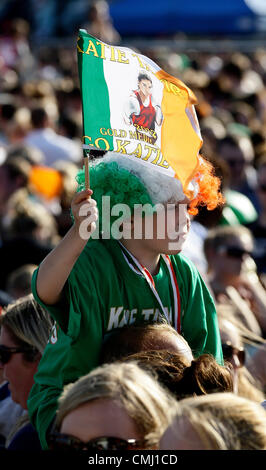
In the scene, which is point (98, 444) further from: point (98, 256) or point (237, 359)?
point (237, 359)

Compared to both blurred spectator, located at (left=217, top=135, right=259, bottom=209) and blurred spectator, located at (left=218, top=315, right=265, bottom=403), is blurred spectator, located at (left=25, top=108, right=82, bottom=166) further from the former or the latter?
blurred spectator, located at (left=218, top=315, right=265, bottom=403)

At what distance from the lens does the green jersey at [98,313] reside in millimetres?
2334

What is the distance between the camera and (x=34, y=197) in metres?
6.16

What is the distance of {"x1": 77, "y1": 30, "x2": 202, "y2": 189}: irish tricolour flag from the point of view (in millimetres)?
2354

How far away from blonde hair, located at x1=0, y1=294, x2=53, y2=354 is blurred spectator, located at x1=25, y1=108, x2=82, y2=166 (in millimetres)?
4798

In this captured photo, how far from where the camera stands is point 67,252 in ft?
7.24

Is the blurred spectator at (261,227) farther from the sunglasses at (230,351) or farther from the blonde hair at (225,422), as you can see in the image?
the blonde hair at (225,422)

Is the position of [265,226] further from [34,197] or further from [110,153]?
[110,153]

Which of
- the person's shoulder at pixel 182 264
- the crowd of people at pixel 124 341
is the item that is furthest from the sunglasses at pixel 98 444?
the person's shoulder at pixel 182 264

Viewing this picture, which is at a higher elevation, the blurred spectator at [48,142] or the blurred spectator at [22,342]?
the blurred spectator at [48,142]

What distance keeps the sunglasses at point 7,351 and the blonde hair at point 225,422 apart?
1.23 metres

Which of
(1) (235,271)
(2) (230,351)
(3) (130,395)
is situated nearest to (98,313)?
(3) (130,395)

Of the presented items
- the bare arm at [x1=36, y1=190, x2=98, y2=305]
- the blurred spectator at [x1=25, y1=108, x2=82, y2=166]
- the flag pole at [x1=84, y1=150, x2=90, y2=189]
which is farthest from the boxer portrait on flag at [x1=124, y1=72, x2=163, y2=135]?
the blurred spectator at [x1=25, y1=108, x2=82, y2=166]

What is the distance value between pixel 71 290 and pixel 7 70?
10.9m
